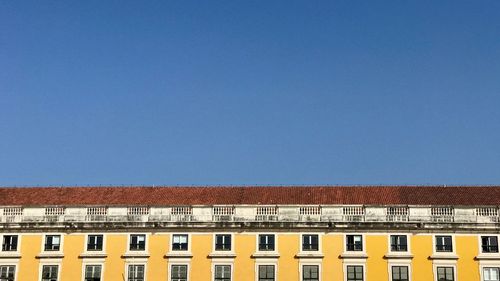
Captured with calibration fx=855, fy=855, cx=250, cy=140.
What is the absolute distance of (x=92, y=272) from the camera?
64.9 m

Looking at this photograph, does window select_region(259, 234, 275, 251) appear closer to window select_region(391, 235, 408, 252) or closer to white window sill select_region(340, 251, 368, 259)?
white window sill select_region(340, 251, 368, 259)

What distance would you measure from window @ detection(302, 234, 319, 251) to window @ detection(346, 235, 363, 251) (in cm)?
233

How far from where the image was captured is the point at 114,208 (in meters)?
66.4

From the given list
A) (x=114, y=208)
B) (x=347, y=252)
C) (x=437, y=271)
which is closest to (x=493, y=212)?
(x=437, y=271)

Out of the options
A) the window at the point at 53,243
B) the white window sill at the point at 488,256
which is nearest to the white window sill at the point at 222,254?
the window at the point at 53,243

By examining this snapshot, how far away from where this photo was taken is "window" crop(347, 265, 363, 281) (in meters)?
63.7

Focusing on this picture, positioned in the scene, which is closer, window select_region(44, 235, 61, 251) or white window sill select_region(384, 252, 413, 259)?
white window sill select_region(384, 252, 413, 259)

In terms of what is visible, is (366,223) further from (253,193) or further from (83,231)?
(83,231)

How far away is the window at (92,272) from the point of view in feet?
212

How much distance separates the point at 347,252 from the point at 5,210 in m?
26.7

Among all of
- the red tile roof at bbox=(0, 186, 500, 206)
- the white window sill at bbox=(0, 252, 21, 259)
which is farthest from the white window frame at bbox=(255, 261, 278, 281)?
the white window sill at bbox=(0, 252, 21, 259)

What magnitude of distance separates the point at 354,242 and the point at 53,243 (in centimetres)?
2306

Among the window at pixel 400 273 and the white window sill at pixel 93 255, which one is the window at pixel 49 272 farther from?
the window at pixel 400 273

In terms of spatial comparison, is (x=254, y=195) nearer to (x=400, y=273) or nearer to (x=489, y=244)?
(x=400, y=273)
